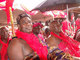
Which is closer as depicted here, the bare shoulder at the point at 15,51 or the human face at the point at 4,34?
the bare shoulder at the point at 15,51

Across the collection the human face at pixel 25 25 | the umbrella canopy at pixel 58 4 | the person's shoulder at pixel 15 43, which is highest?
the umbrella canopy at pixel 58 4

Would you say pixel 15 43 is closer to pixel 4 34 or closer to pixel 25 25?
pixel 25 25

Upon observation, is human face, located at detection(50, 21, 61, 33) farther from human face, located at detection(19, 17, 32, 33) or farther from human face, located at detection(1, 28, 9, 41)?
human face, located at detection(1, 28, 9, 41)

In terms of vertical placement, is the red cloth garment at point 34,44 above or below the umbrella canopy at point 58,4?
below

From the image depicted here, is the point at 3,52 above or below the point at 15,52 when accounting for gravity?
below

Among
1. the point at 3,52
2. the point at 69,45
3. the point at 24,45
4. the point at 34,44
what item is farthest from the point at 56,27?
the point at 3,52

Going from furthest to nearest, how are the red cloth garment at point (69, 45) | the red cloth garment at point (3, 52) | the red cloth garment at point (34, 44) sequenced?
the red cloth garment at point (69, 45)
the red cloth garment at point (3, 52)
the red cloth garment at point (34, 44)

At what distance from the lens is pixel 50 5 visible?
3518mm

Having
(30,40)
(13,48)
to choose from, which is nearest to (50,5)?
(30,40)

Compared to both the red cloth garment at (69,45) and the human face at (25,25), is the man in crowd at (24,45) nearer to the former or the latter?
the human face at (25,25)

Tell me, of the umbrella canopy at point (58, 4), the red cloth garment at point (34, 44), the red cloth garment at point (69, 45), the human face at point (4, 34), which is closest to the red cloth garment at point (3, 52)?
the human face at point (4, 34)

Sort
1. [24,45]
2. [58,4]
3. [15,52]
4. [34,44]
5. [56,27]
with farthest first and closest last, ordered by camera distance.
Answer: [58,4] < [56,27] < [34,44] < [24,45] < [15,52]

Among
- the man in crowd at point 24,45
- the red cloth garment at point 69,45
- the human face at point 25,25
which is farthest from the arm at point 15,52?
the red cloth garment at point 69,45

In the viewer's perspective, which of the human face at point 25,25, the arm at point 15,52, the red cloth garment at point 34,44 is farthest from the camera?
the human face at point 25,25
